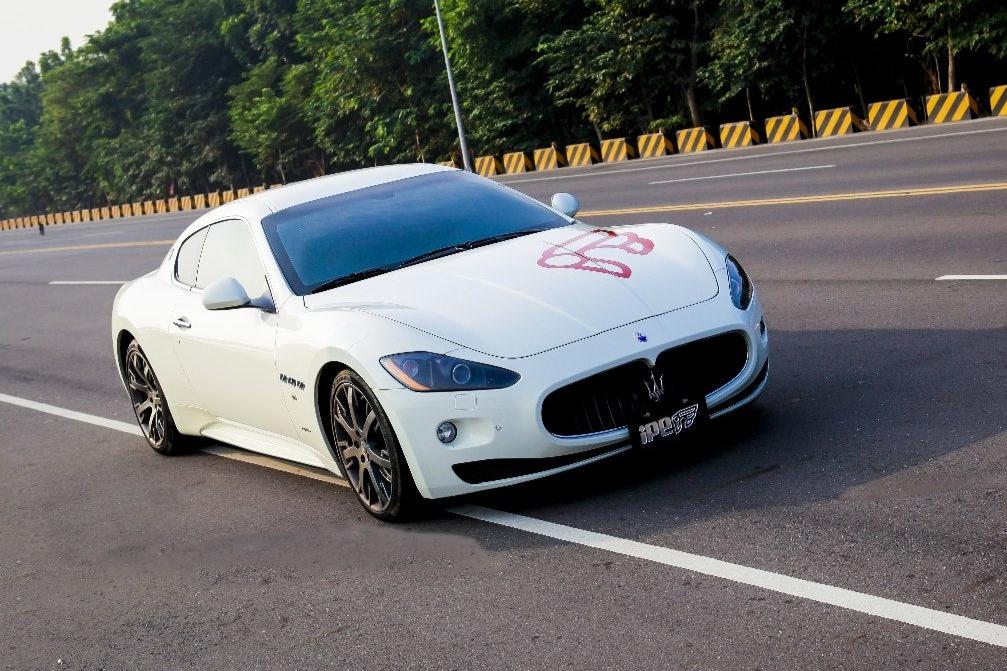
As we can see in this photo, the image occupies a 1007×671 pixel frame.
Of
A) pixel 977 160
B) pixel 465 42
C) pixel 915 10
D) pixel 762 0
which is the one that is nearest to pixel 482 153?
pixel 465 42

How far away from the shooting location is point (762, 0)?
39.8m

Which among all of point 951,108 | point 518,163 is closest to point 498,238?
point 951,108

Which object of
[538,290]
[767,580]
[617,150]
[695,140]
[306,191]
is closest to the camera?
[767,580]

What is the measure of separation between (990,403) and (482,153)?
4957cm

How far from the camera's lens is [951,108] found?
30.7 meters

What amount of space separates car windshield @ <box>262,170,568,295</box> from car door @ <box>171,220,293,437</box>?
0.75 ft

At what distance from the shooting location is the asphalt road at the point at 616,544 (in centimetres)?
458

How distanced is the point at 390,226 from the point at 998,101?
24.7 meters

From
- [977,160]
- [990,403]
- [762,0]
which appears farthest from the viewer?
[762,0]

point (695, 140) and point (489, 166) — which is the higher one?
point (695, 140)

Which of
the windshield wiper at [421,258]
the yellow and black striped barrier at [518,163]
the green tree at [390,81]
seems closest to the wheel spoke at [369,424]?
the windshield wiper at [421,258]

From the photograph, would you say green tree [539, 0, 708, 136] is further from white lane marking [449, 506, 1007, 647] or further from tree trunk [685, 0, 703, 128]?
white lane marking [449, 506, 1007, 647]

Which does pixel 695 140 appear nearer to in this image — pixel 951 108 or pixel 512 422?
pixel 951 108

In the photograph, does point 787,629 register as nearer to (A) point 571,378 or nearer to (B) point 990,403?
(A) point 571,378
